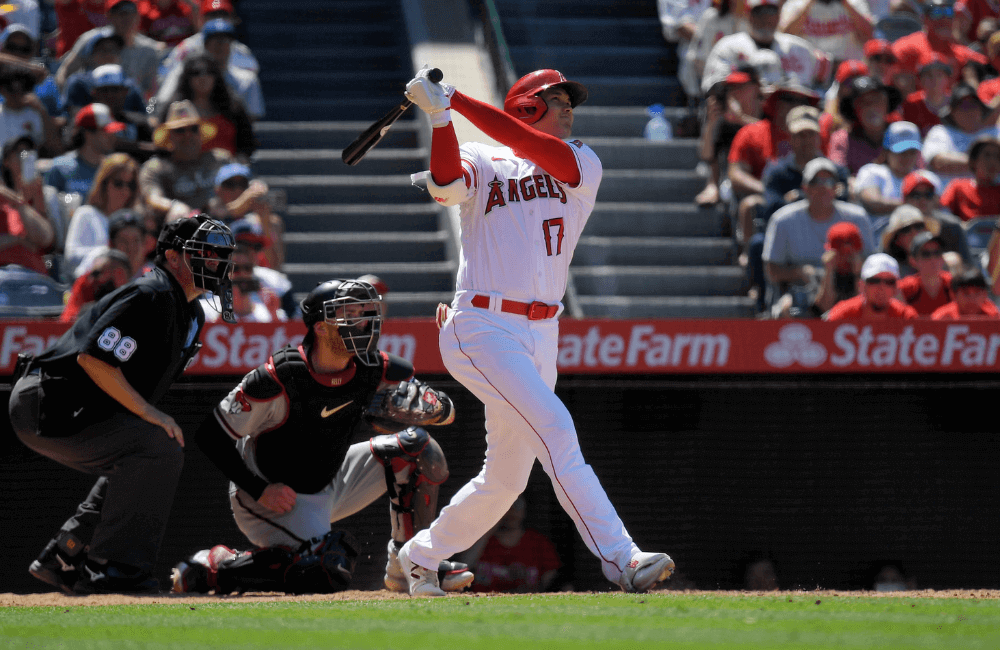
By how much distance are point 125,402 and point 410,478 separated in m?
1.32

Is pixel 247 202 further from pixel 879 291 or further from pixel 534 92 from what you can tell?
pixel 879 291

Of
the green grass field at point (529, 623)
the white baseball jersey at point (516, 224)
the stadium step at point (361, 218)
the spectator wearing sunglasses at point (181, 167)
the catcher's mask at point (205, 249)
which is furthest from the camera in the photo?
the stadium step at point (361, 218)

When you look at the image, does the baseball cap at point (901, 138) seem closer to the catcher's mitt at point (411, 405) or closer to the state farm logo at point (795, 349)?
the state farm logo at point (795, 349)

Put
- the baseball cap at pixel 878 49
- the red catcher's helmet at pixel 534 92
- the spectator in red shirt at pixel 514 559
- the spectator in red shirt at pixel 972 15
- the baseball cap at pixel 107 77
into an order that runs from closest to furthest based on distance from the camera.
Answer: the red catcher's helmet at pixel 534 92, the spectator in red shirt at pixel 514 559, the baseball cap at pixel 107 77, the baseball cap at pixel 878 49, the spectator in red shirt at pixel 972 15

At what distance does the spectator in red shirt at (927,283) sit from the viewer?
7676 millimetres

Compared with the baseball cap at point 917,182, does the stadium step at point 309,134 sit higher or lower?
higher

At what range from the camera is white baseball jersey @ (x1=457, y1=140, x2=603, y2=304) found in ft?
15.3

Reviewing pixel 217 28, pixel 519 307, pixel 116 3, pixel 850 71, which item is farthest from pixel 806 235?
pixel 116 3

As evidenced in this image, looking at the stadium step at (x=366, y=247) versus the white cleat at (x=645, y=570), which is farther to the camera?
the stadium step at (x=366, y=247)

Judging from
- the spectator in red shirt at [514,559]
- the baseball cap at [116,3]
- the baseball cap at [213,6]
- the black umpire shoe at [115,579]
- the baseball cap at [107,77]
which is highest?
the baseball cap at [116,3]

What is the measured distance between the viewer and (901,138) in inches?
369

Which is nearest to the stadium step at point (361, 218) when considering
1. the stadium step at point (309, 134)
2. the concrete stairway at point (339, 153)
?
the concrete stairway at point (339, 153)

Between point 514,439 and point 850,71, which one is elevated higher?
point 514,439

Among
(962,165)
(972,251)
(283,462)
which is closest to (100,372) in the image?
(283,462)
